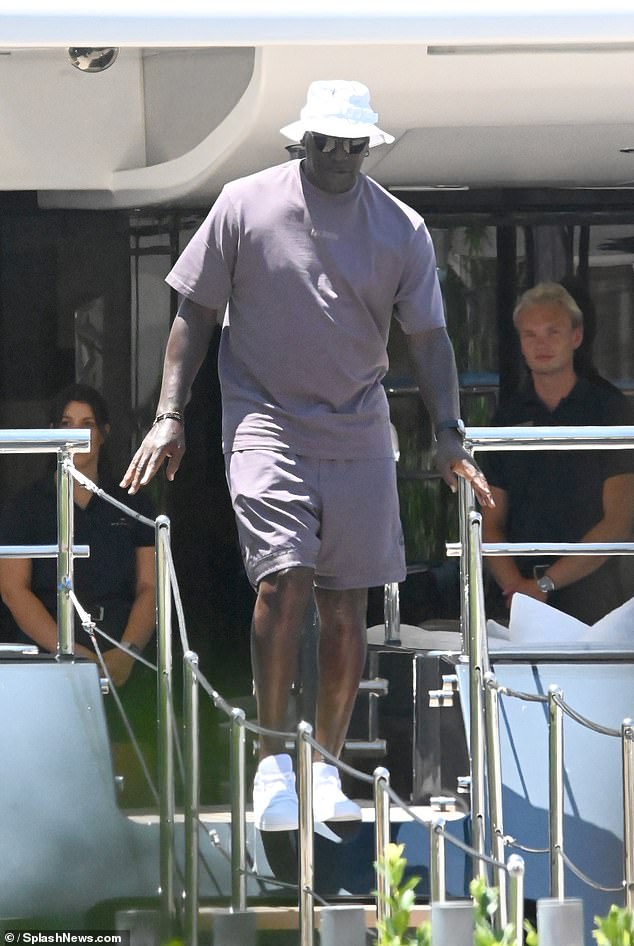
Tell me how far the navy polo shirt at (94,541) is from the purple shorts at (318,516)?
1.82 meters

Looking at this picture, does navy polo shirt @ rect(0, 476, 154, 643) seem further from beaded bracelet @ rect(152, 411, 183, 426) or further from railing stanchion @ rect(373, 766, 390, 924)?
railing stanchion @ rect(373, 766, 390, 924)

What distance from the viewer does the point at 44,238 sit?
5910mm

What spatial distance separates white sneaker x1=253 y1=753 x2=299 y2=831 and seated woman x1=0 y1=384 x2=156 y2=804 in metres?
1.73

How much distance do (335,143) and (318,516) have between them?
808mm

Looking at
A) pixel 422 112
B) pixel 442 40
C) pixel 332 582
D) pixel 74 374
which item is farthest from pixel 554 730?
pixel 74 374

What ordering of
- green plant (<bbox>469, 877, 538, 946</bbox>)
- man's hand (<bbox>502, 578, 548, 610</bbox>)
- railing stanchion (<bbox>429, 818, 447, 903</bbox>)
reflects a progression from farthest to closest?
man's hand (<bbox>502, 578, 548, 610</bbox>)
railing stanchion (<bbox>429, 818, 447, 903</bbox>)
green plant (<bbox>469, 877, 538, 946</bbox>)

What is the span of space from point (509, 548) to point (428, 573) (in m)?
1.77

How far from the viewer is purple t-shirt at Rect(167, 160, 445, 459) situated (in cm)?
360

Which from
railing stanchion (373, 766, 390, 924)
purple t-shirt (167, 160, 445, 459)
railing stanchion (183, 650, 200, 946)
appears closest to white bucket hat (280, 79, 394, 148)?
purple t-shirt (167, 160, 445, 459)

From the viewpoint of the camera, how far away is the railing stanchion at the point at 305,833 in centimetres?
308

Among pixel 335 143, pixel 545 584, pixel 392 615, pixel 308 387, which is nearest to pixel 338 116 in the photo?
pixel 335 143

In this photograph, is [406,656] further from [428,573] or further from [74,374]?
[74,374]

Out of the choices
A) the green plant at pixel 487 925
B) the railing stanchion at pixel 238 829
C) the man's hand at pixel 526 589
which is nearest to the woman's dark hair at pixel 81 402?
the man's hand at pixel 526 589

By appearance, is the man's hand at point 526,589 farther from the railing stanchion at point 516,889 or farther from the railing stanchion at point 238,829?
the railing stanchion at point 516,889
